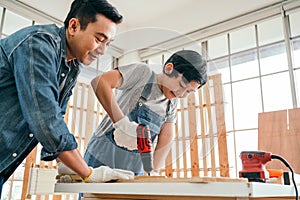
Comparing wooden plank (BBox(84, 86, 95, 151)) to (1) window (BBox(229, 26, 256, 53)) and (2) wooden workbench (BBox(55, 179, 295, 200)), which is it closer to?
(2) wooden workbench (BBox(55, 179, 295, 200))

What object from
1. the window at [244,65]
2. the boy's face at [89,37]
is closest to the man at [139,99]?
the boy's face at [89,37]

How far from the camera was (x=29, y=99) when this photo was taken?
71 cm

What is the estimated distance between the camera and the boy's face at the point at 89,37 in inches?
33.5

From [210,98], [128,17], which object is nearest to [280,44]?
[128,17]

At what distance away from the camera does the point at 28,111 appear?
0.71 meters

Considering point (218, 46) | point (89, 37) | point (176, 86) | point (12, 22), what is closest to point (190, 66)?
point (176, 86)

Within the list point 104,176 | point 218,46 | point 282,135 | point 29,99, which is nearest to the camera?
point 29,99

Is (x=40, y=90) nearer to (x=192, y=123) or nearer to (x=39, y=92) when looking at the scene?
(x=39, y=92)

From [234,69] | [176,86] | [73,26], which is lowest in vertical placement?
[176,86]

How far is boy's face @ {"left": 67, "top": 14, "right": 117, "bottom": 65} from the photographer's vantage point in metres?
0.85

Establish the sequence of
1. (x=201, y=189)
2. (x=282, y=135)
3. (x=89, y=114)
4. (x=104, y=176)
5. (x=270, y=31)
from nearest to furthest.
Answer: (x=201, y=189)
(x=104, y=176)
(x=89, y=114)
(x=282, y=135)
(x=270, y=31)

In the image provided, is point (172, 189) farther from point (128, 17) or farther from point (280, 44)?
point (128, 17)

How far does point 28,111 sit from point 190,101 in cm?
57

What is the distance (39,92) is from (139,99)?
0.40 m
